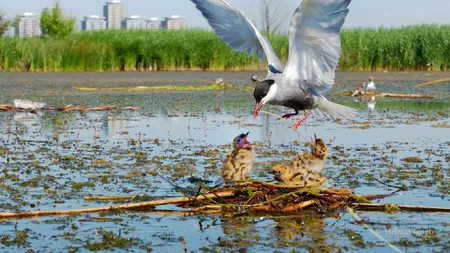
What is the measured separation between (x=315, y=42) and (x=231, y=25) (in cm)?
137

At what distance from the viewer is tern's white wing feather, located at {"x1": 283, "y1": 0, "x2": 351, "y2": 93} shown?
8.36 metres

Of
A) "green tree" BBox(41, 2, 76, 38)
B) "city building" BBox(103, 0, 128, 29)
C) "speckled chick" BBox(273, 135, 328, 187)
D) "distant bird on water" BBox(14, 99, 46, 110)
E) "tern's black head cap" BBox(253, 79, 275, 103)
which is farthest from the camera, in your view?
"city building" BBox(103, 0, 128, 29)

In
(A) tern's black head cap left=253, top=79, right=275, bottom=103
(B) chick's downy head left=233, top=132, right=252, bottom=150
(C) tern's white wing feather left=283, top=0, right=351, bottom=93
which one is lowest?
(B) chick's downy head left=233, top=132, right=252, bottom=150

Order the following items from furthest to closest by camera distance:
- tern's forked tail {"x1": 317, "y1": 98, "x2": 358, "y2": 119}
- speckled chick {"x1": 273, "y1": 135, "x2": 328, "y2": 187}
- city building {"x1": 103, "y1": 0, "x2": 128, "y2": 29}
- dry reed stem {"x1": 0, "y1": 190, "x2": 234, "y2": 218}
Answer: city building {"x1": 103, "y1": 0, "x2": 128, "y2": 29}, tern's forked tail {"x1": 317, "y1": 98, "x2": 358, "y2": 119}, speckled chick {"x1": 273, "y1": 135, "x2": 328, "y2": 187}, dry reed stem {"x1": 0, "y1": 190, "x2": 234, "y2": 218}

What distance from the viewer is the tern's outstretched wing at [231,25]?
31.4 ft

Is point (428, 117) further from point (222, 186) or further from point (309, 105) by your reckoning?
point (222, 186)

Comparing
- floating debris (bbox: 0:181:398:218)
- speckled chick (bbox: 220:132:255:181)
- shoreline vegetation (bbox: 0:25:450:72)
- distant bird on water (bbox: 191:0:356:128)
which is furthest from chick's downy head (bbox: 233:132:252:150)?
shoreline vegetation (bbox: 0:25:450:72)

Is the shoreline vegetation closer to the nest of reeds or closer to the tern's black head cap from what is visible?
the tern's black head cap

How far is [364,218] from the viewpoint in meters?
6.39

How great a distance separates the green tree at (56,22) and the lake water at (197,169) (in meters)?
28.5

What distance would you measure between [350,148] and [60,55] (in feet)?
76.3

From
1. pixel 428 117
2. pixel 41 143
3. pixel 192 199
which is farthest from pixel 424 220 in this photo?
pixel 428 117

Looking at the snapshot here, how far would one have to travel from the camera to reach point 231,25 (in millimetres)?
9820

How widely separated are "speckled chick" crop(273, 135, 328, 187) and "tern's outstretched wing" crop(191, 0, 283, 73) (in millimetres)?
2089
